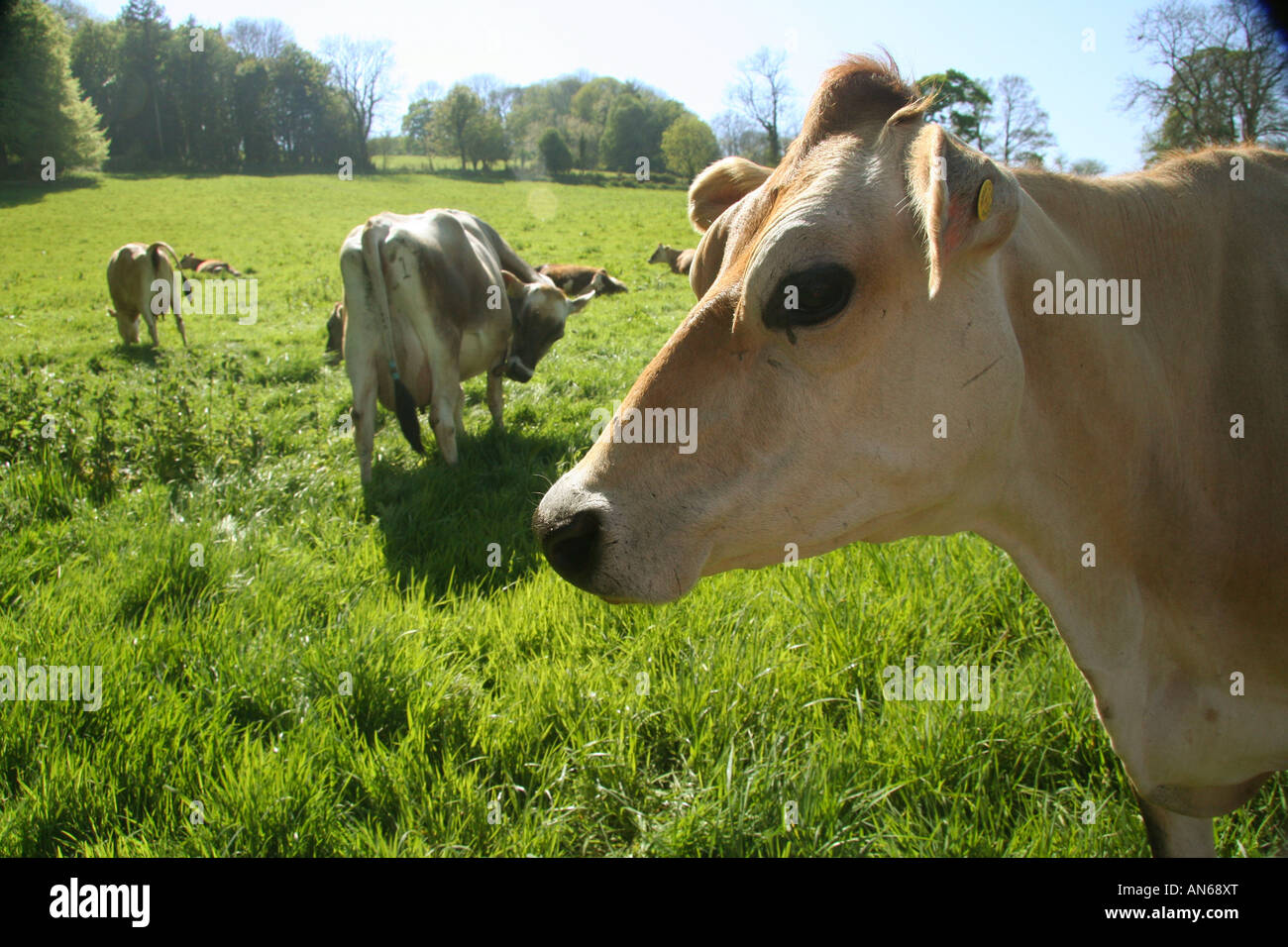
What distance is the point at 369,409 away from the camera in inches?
243

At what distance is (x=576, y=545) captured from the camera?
165cm

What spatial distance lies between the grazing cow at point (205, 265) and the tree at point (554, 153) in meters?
35.0

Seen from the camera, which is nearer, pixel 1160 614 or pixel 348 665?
pixel 1160 614

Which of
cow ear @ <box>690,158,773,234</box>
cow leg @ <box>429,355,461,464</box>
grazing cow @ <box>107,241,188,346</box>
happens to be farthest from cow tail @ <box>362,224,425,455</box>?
grazing cow @ <box>107,241,188,346</box>

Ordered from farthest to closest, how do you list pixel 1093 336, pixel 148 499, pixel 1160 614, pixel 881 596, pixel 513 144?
pixel 513 144 → pixel 148 499 → pixel 881 596 → pixel 1160 614 → pixel 1093 336

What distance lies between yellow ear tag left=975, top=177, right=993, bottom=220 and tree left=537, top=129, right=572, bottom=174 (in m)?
52.7

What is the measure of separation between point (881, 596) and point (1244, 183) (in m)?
2.25

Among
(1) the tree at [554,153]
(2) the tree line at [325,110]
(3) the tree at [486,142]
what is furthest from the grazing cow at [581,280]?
(3) the tree at [486,142]

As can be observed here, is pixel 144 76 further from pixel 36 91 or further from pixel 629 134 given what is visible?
pixel 36 91

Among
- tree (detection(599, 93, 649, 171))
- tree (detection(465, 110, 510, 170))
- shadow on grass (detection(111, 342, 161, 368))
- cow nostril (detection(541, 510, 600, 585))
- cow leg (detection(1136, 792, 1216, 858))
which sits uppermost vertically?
tree (detection(465, 110, 510, 170))

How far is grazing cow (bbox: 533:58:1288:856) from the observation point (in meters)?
1.61

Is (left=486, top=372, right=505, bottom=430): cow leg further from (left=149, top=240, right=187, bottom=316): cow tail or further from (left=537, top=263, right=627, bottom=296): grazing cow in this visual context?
(left=537, top=263, right=627, bottom=296): grazing cow
